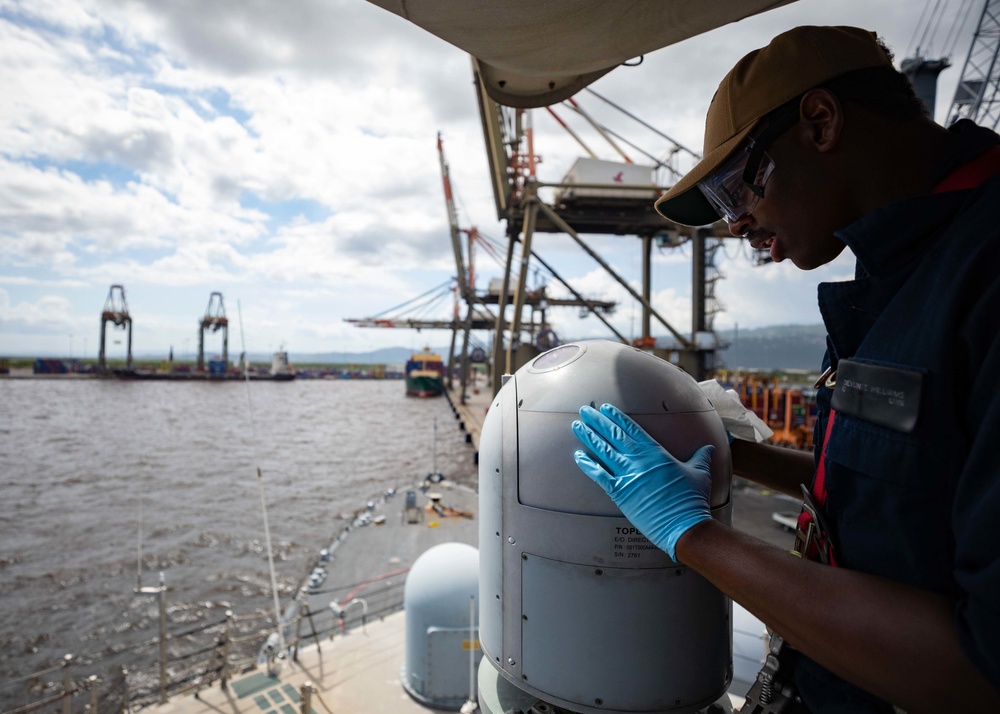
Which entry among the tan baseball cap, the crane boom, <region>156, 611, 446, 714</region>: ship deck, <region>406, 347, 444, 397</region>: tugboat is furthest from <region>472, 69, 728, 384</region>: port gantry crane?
<region>406, 347, 444, 397</region>: tugboat

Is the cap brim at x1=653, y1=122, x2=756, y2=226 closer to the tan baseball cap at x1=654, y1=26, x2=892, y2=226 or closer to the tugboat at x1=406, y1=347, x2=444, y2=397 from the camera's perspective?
the tan baseball cap at x1=654, y1=26, x2=892, y2=226

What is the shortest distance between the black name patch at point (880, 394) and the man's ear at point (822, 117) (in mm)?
634

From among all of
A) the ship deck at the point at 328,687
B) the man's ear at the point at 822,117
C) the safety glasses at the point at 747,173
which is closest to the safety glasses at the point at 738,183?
the safety glasses at the point at 747,173

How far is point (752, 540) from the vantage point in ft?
4.86

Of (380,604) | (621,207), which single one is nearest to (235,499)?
(380,604)

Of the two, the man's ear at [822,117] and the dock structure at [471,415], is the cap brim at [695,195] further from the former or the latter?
the dock structure at [471,415]

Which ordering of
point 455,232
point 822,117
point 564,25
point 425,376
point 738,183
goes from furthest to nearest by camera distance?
point 425,376
point 455,232
point 564,25
point 738,183
point 822,117

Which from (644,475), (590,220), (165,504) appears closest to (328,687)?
(644,475)

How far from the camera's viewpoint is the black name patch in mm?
1222

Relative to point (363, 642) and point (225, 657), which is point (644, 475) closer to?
point (225, 657)

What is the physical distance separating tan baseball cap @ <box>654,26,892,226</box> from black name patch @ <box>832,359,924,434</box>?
78cm

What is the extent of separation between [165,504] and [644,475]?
27683 mm

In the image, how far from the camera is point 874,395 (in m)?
1.33

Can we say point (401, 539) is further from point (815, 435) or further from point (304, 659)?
point (815, 435)
